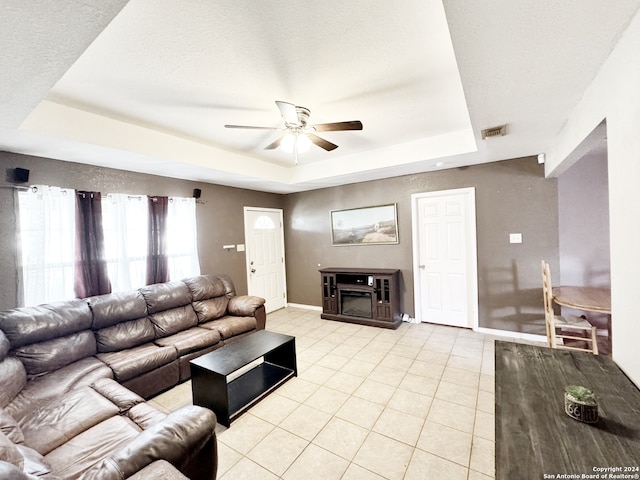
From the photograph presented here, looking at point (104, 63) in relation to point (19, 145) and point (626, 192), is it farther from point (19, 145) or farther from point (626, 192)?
point (626, 192)

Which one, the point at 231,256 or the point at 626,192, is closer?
the point at 626,192

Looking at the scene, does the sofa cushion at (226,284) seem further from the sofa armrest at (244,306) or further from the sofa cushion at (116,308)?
the sofa cushion at (116,308)

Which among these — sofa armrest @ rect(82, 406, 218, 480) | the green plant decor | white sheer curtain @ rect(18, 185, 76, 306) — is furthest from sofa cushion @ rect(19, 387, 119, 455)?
the green plant decor

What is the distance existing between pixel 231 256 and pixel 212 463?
11.4ft

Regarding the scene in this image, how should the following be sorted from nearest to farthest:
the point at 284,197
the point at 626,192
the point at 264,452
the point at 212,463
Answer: the point at 626,192
the point at 212,463
the point at 264,452
the point at 284,197

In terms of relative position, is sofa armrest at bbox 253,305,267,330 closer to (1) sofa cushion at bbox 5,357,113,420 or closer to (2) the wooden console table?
(1) sofa cushion at bbox 5,357,113,420

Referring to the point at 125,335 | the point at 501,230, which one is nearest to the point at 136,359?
the point at 125,335

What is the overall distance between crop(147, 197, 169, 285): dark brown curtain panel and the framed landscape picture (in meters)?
2.80

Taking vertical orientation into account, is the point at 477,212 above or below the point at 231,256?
above

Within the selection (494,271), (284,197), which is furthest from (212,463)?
(284,197)

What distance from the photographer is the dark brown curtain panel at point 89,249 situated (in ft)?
9.39

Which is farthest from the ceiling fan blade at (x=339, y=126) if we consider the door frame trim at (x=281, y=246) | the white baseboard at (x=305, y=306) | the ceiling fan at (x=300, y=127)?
the white baseboard at (x=305, y=306)

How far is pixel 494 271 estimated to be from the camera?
12.1 ft

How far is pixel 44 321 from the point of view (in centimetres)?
233
